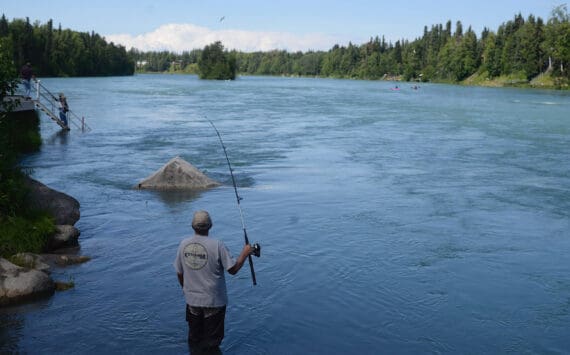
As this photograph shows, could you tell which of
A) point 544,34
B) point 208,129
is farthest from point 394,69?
point 208,129

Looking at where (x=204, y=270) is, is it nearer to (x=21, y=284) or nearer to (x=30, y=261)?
(x=21, y=284)

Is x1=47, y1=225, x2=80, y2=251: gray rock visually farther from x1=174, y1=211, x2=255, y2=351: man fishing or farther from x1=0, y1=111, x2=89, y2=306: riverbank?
x1=174, y1=211, x2=255, y2=351: man fishing

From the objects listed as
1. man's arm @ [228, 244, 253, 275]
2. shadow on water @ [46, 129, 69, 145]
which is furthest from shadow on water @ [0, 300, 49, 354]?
shadow on water @ [46, 129, 69, 145]

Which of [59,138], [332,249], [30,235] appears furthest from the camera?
[59,138]

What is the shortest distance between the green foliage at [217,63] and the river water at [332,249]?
141 meters

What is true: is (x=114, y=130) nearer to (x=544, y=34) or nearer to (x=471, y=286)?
(x=471, y=286)

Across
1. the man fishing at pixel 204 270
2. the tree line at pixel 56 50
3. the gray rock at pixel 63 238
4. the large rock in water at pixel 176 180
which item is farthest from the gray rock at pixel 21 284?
the tree line at pixel 56 50

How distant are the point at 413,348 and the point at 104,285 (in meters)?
5.53

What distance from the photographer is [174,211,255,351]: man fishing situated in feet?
23.1

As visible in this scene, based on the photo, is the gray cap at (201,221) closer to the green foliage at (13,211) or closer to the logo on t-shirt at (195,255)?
the logo on t-shirt at (195,255)

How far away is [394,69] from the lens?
648 ft

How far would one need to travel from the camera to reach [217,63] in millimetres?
169000

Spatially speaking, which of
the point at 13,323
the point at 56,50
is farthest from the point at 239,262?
the point at 56,50

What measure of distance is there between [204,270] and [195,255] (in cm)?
21
